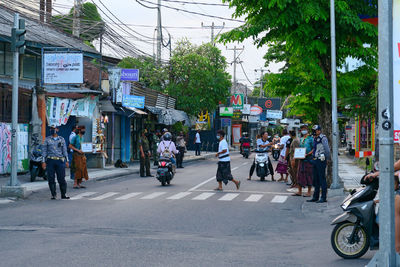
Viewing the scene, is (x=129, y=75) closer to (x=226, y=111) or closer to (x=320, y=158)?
(x=320, y=158)

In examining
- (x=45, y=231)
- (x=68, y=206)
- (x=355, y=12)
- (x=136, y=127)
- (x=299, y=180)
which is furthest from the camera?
(x=136, y=127)

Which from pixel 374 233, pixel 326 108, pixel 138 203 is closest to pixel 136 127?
pixel 326 108

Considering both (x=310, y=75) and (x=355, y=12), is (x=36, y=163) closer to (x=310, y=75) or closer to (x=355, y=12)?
(x=310, y=75)

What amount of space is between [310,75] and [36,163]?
9967 millimetres

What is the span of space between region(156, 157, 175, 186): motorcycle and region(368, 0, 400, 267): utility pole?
12799mm

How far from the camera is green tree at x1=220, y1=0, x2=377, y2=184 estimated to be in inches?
622

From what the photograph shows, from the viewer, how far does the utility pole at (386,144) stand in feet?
19.1

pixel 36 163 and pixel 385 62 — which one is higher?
pixel 385 62

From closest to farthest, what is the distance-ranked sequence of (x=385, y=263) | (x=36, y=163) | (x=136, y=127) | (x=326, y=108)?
(x=385, y=263)
(x=326, y=108)
(x=36, y=163)
(x=136, y=127)

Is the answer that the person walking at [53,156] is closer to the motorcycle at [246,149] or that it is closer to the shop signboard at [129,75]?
the shop signboard at [129,75]

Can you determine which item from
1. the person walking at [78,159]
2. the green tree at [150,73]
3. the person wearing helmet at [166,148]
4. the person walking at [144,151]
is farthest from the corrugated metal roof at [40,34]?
the green tree at [150,73]

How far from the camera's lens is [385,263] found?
5812 millimetres

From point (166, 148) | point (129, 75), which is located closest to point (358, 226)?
point (166, 148)

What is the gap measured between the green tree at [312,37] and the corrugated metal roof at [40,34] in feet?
35.9
